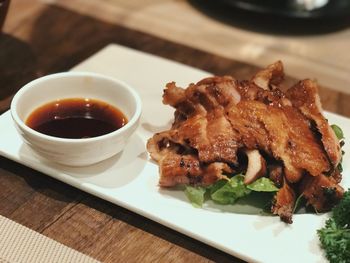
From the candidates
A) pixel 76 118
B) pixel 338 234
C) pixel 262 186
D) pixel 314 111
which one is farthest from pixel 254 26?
pixel 338 234

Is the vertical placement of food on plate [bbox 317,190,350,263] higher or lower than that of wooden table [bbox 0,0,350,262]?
higher

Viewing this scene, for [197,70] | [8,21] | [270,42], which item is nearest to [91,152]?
[197,70]

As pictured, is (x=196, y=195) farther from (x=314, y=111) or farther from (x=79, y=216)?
(x=314, y=111)

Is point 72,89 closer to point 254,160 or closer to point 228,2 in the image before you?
point 254,160

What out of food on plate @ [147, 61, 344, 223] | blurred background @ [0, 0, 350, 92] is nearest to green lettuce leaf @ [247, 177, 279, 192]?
food on plate @ [147, 61, 344, 223]

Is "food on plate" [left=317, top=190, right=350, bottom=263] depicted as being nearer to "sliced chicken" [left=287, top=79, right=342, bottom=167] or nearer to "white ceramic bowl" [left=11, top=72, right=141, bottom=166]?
"sliced chicken" [left=287, top=79, right=342, bottom=167]

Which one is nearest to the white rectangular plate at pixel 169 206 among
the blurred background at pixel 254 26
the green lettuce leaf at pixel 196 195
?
the green lettuce leaf at pixel 196 195
